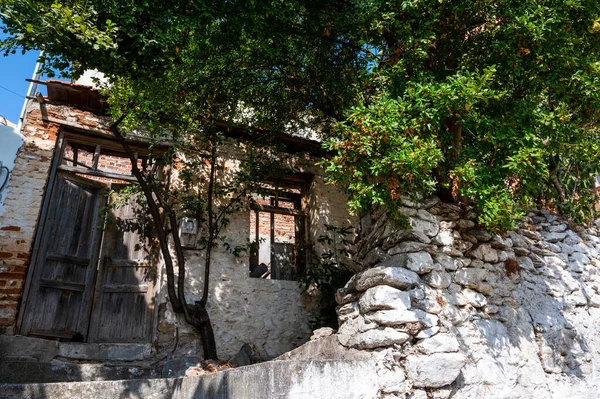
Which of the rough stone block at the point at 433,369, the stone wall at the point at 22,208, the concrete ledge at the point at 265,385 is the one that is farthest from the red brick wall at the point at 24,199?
the rough stone block at the point at 433,369

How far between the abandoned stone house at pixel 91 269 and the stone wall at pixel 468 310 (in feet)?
5.72

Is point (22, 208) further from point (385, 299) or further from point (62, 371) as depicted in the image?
point (385, 299)

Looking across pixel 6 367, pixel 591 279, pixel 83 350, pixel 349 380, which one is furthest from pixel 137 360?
pixel 591 279

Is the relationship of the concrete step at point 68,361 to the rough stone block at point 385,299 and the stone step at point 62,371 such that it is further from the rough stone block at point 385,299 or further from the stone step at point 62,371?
the rough stone block at point 385,299

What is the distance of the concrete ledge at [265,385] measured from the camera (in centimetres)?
295

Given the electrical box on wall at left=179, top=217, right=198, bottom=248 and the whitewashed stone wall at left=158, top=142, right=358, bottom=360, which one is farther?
the electrical box on wall at left=179, top=217, right=198, bottom=248

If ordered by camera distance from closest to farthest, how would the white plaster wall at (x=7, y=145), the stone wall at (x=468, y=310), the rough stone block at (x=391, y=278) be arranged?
the stone wall at (x=468, y=310)
the rough stone block at (x=391, y=278)
the white plaster wall at (x=7, y=145)

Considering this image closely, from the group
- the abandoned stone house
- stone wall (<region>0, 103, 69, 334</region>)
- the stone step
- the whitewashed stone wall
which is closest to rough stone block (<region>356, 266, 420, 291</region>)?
the whitewashed stone wall

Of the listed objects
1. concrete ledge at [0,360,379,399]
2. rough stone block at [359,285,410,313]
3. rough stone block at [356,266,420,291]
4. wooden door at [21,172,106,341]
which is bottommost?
concrete ledge at [0,360,379,399]

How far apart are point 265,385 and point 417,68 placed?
2.83 meters

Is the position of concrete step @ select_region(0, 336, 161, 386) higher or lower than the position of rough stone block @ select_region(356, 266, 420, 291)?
lower

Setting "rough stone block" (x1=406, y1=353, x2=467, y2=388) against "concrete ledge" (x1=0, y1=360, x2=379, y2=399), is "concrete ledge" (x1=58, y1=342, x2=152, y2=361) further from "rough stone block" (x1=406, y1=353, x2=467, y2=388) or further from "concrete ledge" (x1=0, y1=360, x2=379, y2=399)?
"rough stone block" (x1=406, y1=353, x2=467, y2=388)

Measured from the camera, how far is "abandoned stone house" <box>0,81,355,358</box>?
5.07 metres

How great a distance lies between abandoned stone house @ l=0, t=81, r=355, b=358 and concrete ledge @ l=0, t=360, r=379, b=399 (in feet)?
6.27
